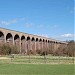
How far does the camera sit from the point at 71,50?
47312 millimetres

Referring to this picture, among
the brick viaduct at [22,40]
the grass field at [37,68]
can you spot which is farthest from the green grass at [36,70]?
the brick viaduct at [22,40]

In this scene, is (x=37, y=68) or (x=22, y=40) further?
(x=22, y=40)

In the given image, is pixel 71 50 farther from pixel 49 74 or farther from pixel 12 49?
pixel 49 74

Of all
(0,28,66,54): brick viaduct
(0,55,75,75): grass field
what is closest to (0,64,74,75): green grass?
(0,55,75,75): grass field

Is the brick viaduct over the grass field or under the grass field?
over

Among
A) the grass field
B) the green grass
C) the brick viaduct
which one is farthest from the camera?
the brick viaduct

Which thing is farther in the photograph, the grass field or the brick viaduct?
the brick viaduct

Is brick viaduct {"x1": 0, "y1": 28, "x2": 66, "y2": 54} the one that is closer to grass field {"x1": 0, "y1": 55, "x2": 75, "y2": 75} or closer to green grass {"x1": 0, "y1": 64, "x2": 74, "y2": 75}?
grass field {"x1": 0, "y1": 55, "x2": 75, "y2": 75}

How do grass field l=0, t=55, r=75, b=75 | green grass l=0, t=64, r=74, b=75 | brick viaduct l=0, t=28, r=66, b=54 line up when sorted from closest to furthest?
green grass l=0, t=64, r=74, b=75
grass field l=0, t=55, r=75, b=75
brick viaduct l=0, t=28, r=66, b=54

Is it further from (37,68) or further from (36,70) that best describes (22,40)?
(36,70)

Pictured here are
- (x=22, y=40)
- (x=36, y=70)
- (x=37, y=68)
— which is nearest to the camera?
(x=36, y=70)

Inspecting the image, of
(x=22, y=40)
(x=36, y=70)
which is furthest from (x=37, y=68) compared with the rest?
(x=22, y=40)

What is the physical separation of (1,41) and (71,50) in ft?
63.1

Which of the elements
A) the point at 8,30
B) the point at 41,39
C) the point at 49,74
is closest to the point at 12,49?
the point at 8,30
